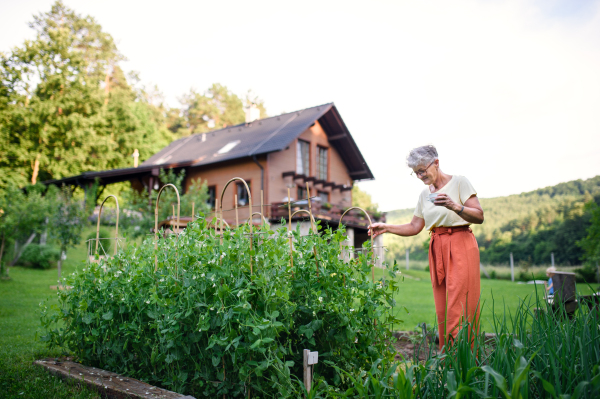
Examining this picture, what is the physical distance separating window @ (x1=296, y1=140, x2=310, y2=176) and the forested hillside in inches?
359

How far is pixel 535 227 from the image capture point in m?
28.8


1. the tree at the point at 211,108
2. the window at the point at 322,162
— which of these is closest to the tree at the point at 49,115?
the tree at the point at 211,108

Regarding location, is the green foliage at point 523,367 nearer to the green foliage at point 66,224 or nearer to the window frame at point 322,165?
the green foliage at point 66,224

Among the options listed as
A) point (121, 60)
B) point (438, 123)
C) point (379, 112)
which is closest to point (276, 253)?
point (438, 123)

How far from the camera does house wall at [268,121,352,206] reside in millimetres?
17391

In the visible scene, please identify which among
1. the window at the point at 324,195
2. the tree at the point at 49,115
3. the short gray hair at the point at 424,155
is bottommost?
the short gray hair at the point at 424,155

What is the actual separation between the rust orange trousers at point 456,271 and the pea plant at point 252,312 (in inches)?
14.4

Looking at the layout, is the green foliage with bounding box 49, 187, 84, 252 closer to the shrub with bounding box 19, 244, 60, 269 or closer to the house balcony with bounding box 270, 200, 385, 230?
the shrub with bounding box 19, 244, 60, 269

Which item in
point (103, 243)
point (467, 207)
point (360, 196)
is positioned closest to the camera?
point (467, 207)

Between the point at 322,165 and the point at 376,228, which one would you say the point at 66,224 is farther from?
the point at 322,165

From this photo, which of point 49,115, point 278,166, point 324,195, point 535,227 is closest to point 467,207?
point 278,166

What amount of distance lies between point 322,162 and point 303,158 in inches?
56.5

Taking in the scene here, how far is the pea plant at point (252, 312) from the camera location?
7.74 feet

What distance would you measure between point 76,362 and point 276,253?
2.47 meters
